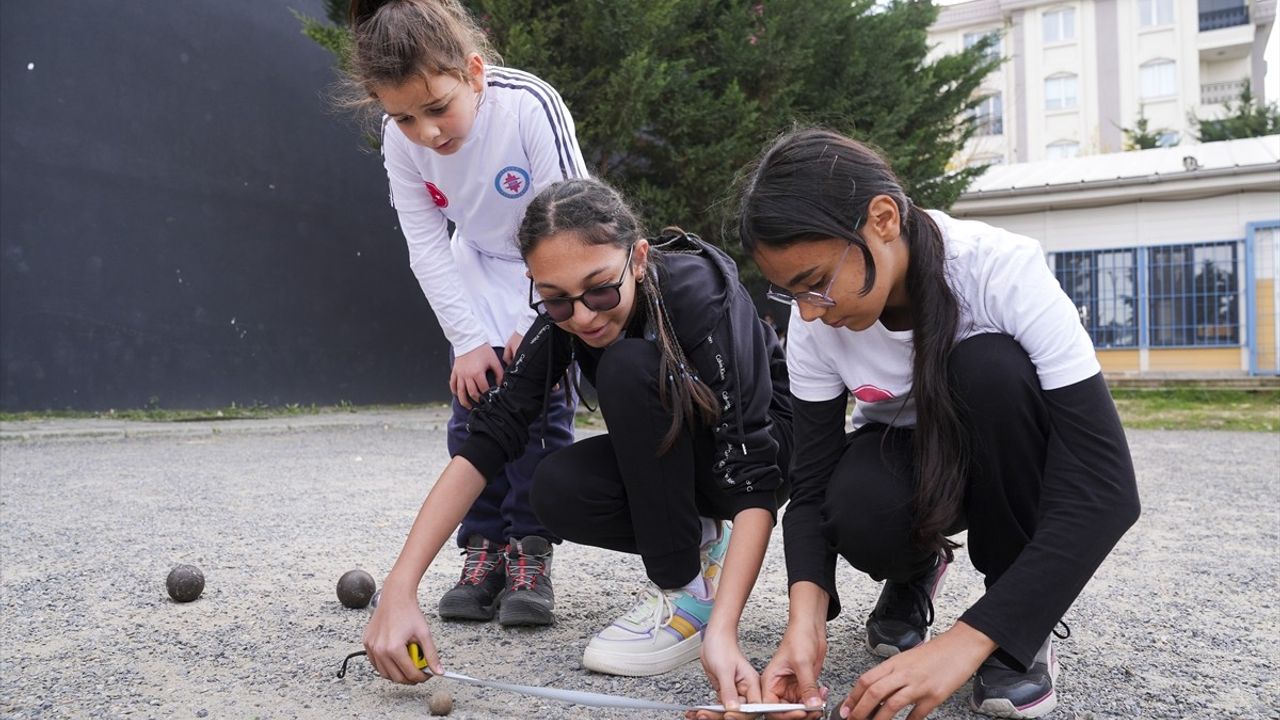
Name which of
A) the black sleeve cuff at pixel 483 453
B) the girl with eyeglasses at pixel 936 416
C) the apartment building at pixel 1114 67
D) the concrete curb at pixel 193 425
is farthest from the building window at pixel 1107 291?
the apartment building at pixel 1114 67

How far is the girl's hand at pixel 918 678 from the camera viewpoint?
1463 mm

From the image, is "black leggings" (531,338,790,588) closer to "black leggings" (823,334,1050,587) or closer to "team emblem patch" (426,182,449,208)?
"black leggings" (823,334,1050,587)

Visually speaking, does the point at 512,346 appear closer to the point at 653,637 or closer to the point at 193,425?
the point at 653,637

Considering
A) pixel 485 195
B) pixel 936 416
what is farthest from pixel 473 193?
pixel 936 416

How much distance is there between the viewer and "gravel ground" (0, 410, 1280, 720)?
1952 mm

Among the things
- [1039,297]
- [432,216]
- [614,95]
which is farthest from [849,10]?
[1039,297]

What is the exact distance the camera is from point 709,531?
7.94 ft

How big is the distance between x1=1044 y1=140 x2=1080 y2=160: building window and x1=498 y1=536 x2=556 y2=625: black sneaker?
32523mm

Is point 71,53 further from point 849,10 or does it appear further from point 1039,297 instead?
point 1039,297

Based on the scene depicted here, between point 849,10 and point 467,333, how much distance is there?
29.8 ft

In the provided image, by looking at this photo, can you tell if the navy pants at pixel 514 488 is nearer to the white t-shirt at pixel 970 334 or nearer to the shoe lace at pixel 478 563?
the shoe lace at pixel 478 563

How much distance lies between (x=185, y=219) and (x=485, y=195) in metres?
7.59

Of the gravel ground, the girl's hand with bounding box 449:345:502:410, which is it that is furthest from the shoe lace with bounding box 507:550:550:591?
the girl's hand with bounding box 449:345:502:410

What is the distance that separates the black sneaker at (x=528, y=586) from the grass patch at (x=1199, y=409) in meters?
7.11
